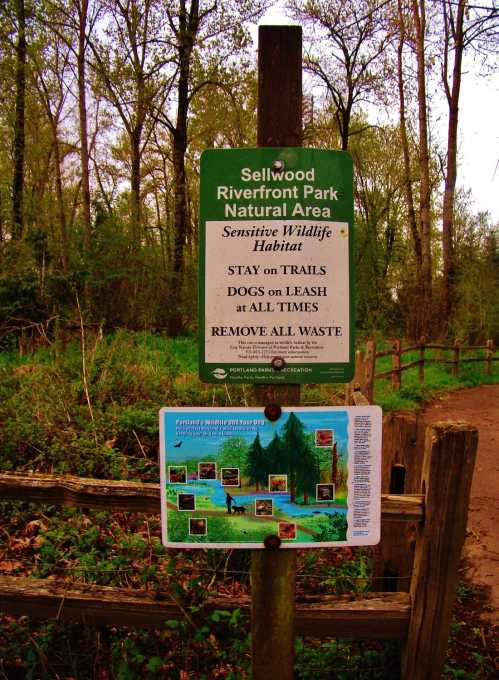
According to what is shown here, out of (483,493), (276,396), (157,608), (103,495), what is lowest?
(483,493)

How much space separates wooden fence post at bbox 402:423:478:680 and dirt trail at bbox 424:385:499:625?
145 cm

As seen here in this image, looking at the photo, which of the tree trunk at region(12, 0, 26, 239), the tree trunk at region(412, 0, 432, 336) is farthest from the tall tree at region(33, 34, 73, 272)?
the tree trunk at region(412, 0, 432, 336)

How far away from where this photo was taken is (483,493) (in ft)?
18.6

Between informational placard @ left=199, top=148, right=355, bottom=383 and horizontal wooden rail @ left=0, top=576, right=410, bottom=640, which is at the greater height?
informational placard @ left=199, top=148, right=355, bottom=383

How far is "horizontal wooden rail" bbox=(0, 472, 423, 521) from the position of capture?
2.15m

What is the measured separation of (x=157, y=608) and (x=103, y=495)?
0.56 m

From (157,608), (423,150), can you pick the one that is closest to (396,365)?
(423,150)

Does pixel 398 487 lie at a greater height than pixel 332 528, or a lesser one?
lesser

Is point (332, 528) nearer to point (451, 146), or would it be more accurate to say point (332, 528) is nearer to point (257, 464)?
point (257, 464)

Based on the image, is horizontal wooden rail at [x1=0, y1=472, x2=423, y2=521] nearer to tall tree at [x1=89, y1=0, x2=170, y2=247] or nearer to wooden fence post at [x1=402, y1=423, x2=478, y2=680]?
wooden fence post at [x1=402, y1=423, x2=478, y2=680]

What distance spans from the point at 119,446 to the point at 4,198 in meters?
11.0

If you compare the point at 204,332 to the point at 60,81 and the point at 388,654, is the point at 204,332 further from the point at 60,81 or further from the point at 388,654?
the point at 60,81

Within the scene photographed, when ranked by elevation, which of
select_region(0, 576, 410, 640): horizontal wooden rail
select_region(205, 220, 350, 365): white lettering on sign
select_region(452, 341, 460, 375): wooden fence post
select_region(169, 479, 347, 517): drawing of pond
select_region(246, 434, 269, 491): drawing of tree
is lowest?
select_region(0, 576, 410, 640): horizontal wooden rail

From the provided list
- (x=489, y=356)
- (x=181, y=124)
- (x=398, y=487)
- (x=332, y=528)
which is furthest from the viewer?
(x=181, y=124)
